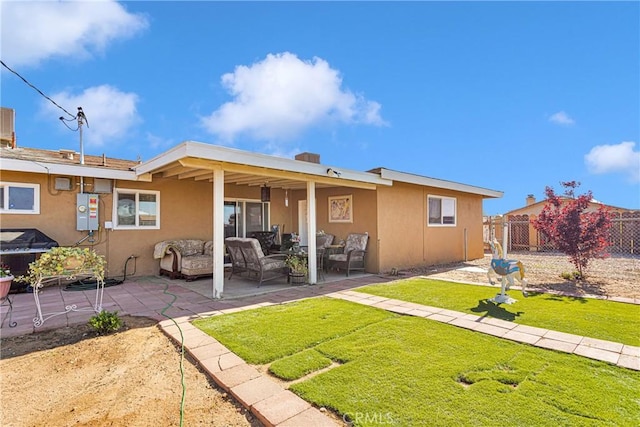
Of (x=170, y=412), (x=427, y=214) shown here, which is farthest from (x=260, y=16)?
(x=170, y=412)

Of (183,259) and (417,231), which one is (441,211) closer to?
(417,231)

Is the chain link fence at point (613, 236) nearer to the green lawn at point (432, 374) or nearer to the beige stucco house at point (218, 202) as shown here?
the beige stucco house at point (218, 202)

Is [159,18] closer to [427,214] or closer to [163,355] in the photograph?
[163,355]

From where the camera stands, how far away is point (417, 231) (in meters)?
10.1

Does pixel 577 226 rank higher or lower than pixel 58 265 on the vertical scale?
higher

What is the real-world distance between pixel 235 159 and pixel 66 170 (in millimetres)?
4258

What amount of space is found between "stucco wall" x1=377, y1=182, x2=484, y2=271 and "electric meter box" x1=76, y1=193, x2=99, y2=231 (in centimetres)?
708

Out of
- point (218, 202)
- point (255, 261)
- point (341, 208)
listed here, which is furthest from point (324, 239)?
point (218, 202)

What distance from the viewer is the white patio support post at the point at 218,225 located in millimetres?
5748

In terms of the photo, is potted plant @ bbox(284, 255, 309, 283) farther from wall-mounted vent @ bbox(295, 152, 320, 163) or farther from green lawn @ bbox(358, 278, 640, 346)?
wall-mounted vent @ bbox(295, 152, 320, 163)

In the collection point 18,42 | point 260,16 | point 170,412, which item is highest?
point 260,16

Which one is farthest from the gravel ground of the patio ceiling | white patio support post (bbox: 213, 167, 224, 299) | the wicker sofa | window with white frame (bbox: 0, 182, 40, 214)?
window with white frame (bbox: 0, 182, 40, 214)

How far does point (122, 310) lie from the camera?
5.06 meters

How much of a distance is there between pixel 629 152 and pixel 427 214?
6.23 meters
